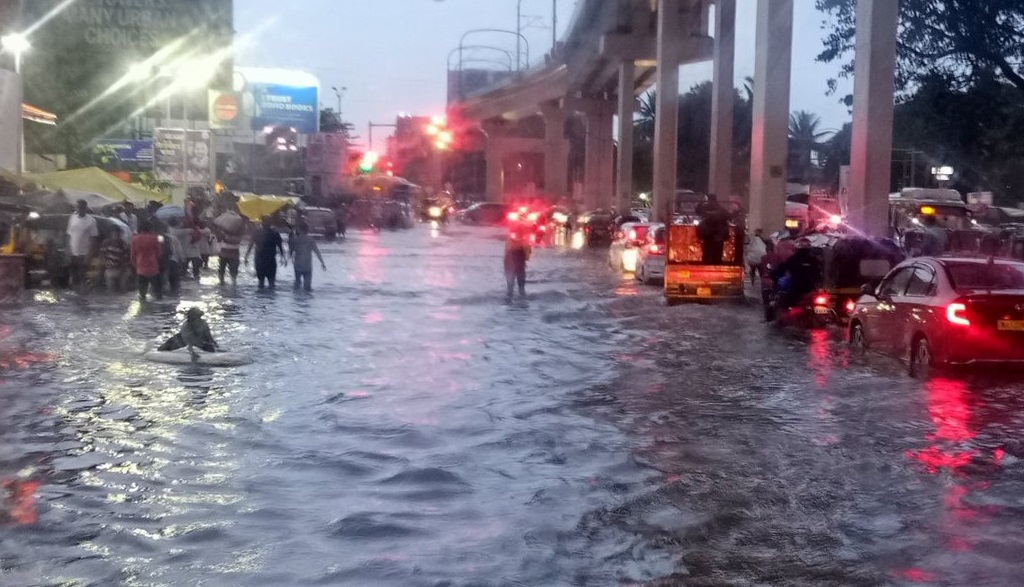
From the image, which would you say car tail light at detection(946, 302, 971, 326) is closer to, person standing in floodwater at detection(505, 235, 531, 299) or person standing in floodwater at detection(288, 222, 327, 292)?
person standing in floodwater at detection(505, 235, 531, 299)

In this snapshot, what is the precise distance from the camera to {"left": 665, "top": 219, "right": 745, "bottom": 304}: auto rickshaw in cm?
2533

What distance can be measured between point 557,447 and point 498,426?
1.13 m

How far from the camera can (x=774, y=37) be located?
3766cm

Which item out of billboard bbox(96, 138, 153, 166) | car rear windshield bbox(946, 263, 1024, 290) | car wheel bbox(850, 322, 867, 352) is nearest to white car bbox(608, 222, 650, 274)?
car wheel bbox(850, 322, 867, 352)

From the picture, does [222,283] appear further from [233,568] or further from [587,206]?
[587,206]

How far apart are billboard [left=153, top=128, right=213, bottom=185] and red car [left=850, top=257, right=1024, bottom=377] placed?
27.2 meters

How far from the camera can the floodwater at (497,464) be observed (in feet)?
22.5

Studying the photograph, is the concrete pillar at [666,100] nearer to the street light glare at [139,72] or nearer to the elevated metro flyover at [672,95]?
the elevated metro flyover at [672,95]

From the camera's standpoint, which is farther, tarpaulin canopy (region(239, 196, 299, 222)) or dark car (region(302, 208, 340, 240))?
dark car (region(302, 208, 340, 240))

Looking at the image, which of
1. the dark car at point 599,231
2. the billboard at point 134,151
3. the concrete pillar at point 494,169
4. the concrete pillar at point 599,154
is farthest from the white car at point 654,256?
the concrete pillar at point 494,169

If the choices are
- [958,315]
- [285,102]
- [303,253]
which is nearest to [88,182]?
[303,253]

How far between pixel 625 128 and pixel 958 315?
55383mm

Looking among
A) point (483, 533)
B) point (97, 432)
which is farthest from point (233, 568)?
point (97, 432)

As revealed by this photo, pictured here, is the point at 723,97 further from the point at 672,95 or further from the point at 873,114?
the point at 873,114
